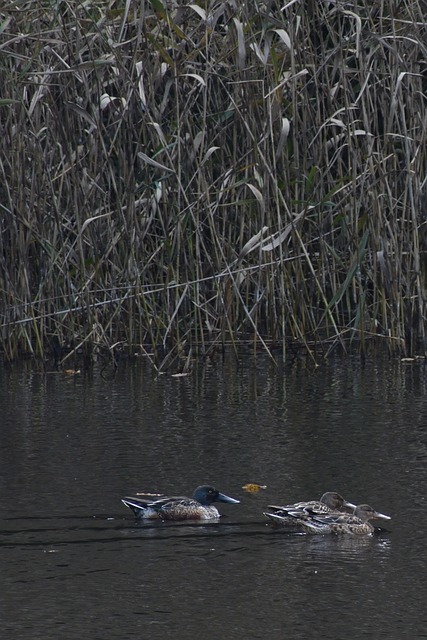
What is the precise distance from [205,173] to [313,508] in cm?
530

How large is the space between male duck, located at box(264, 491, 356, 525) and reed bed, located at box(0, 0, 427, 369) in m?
4.06

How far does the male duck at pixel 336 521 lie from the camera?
266 inches

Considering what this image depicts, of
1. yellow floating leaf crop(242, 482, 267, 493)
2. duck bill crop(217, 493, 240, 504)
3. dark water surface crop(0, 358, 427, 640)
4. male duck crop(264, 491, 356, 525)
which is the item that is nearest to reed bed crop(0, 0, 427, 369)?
dark water surface crop(0, 358, 427, 640)

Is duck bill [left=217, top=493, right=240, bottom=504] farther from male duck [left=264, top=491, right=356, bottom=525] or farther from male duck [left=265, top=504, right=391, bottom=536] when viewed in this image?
male duck [left=265, top=504, right=391, bottom=536]

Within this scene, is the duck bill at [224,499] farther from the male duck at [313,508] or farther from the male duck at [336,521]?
the male duck at [336,521]

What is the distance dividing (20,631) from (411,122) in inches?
276

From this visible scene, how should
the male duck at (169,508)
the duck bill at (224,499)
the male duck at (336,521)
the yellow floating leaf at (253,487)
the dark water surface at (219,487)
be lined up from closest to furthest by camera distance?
the dark water surface at (219,487), the male duck at (336,521), the male duck at (169,508), the duck bill at (224,499), the yellow floating leaf at (253,487)

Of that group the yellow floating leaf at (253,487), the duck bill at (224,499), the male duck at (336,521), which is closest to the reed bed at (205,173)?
the yellow floating leaf at (253,487)

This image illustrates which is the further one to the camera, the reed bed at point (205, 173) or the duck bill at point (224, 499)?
the reed bed at point (205, 173)

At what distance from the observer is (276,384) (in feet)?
35.7

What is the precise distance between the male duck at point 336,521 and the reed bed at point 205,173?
435 cm

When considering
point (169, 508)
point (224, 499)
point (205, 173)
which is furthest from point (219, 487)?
point (205, 173)

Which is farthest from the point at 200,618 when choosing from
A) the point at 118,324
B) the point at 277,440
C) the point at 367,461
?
the point at 118,324

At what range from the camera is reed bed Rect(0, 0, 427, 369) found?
11234 millimetres
